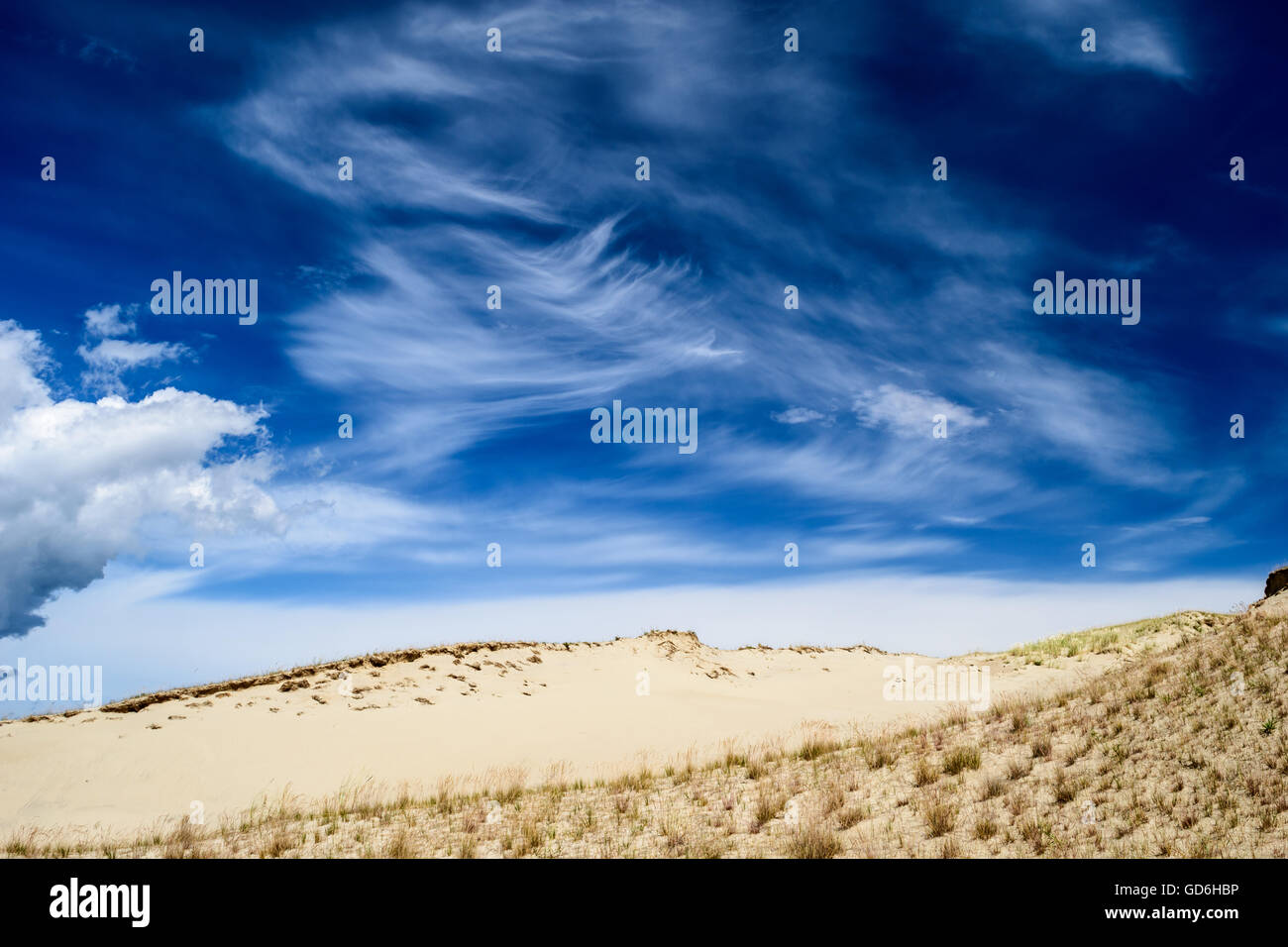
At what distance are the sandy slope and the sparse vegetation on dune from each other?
238 centimetres

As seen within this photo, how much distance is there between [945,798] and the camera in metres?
11.6

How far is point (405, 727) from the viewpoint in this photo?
2248cm

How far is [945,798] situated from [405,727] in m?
16.7

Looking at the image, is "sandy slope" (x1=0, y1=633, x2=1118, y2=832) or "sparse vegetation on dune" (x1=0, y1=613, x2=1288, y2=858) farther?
"sandy slope" (x1=0, y1=633, x2=1118, y2=832)

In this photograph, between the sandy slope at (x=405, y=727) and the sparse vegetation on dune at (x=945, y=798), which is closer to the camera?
the sparse vegetation on dune at (x=945, y=798)

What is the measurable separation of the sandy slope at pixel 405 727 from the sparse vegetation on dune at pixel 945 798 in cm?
238

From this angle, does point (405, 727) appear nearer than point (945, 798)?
No

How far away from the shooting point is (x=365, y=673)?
86.7ft

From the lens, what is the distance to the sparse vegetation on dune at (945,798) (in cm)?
971

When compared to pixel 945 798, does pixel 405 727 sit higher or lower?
lower

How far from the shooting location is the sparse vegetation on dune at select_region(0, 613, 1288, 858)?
31.9 feet
